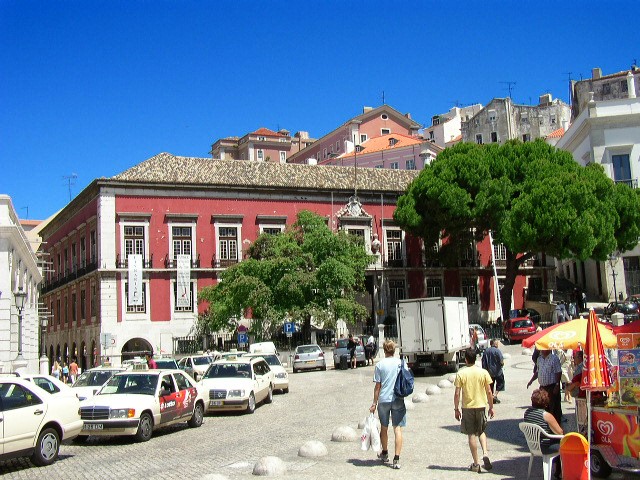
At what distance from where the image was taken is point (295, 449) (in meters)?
13.7

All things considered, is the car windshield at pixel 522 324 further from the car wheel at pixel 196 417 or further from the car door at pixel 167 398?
the car door at pixel 167 398

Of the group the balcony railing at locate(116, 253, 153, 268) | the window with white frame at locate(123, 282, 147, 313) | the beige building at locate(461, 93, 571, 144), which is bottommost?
the window with white frame at locate(123, 282, 147, 313)

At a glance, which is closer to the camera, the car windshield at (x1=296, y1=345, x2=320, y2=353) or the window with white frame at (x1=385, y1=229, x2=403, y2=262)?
the car windshield at (x1=296, y1=345, x2=320, y2=353)

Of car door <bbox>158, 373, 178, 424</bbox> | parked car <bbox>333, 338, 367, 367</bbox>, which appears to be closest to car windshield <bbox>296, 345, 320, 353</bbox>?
parked car <bbox>333, 338, 367, 367</bbox>

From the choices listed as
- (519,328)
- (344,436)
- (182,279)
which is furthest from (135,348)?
(344,436)

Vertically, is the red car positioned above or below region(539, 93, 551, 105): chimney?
below

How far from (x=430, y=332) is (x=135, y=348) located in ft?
76.3

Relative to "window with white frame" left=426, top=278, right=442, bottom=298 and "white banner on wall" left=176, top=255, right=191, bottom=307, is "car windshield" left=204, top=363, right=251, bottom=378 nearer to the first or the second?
"white banner on wall" left=176, top=255, right=191, bottom=307

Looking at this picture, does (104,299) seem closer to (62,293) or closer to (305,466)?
(62,293)

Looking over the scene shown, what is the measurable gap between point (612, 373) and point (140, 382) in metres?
10.3

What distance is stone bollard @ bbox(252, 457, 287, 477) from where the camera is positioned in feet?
36.3

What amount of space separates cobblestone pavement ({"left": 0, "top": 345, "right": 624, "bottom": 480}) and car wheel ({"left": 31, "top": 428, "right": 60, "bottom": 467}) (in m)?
0.17

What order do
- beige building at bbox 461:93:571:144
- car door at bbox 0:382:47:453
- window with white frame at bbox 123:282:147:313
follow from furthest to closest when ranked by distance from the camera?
beige building at bbox 461:93:571:144, window with white frame at bbox 123:282:147:313, car door at bbox 0:382:47:453

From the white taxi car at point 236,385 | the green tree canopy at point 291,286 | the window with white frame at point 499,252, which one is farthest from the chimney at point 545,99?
the white taxi car at point 236,385
